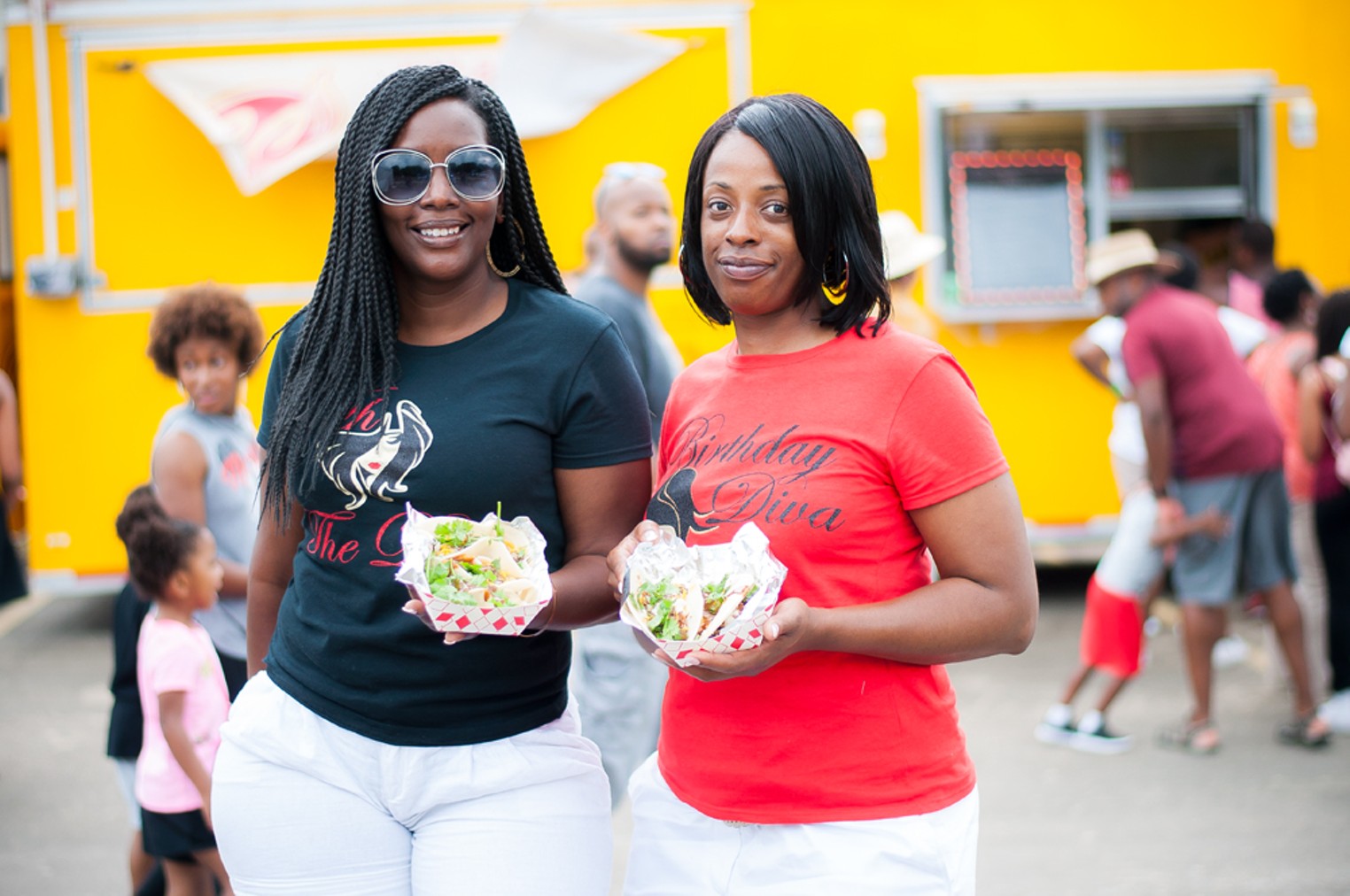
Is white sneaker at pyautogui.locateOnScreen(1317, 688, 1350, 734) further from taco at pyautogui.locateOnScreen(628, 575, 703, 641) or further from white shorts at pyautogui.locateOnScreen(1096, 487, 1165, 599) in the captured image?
taco at pyautogui.locateOnScreen(628, 575, 703, 641)

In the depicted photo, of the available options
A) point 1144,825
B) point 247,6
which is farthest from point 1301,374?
point 247,6

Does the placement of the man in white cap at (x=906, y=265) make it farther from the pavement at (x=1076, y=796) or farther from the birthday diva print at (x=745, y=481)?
the birthday diva print at (x=745, y=481)

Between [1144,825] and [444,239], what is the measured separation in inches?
153

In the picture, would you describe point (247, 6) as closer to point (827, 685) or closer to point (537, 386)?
point (537, 386)

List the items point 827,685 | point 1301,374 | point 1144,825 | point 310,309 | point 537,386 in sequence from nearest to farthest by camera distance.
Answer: point 827,685 → point 537,386 → point 310,309 → point 1144,825 → point 1301,374

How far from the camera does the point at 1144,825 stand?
5.05 metres

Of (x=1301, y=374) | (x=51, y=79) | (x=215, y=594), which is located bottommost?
(x=215, y=594)

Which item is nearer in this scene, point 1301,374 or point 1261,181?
point 1301,374

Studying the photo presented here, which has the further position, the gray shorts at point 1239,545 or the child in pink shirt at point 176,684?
the gray shorts at point 1239,545

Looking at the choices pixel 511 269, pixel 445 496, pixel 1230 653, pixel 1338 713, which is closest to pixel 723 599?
pixel 445 496

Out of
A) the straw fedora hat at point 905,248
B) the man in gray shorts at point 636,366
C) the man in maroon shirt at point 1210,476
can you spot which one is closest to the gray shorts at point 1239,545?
the man in maroon shirt at point 1210,476

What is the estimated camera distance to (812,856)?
2.00 meters

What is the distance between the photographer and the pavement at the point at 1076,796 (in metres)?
4.66

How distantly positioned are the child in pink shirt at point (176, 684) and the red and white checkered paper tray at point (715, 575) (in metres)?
1.85
